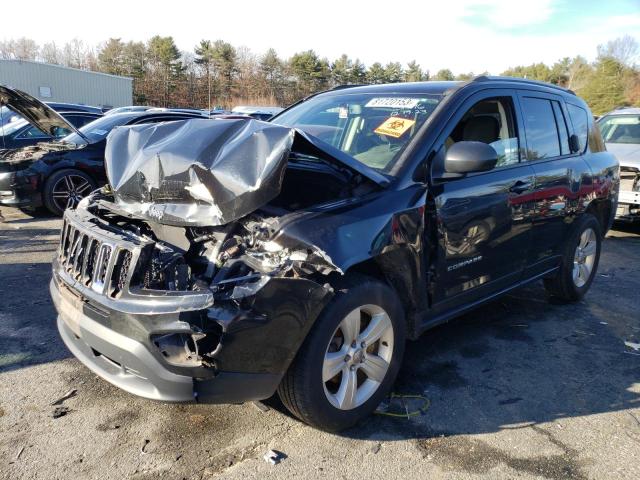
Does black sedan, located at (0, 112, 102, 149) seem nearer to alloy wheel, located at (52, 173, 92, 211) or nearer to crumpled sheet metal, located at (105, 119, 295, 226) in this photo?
alloy wheel, located at (52, 173, 92, 211)

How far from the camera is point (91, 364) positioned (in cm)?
266

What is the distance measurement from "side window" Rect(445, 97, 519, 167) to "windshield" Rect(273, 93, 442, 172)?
1.13 ft

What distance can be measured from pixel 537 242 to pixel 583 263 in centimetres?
131

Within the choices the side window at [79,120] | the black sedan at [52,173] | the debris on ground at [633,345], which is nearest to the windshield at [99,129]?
the black sedan at [52,173]

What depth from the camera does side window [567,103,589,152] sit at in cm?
489

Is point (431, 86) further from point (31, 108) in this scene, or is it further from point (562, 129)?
point (31, 108)

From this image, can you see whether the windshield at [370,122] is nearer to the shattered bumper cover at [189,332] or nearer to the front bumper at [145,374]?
the shattered bumper cover at [189,332]

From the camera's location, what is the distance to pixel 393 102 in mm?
3703

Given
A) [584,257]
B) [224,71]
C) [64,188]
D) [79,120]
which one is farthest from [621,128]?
[224,71]

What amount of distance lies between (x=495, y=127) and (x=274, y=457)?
2.84 metres

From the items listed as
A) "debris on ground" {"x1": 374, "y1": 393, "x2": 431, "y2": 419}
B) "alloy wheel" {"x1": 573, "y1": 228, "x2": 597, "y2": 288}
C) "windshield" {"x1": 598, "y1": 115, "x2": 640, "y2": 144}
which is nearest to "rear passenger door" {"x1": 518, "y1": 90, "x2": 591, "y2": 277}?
"alloy wheel" {"x1": 573, "y1": 228, "x2": 597, "y2": 288}

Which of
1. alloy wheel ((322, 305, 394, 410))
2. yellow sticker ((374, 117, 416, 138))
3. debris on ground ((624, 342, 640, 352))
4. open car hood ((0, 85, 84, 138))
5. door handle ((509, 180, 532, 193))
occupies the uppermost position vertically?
open car hood ((0, 85, 84, 138))

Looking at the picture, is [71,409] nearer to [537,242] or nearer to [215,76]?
[537,242]

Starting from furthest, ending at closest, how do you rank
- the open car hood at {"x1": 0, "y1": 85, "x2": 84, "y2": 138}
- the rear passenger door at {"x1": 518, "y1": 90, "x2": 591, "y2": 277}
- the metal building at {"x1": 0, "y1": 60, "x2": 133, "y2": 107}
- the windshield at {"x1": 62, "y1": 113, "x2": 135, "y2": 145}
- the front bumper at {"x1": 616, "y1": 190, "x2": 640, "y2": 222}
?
the metal building at {"x1": 0, "y1": 60, "x2": 133, "y2": 107}, the windshield at {"x1": 62, "y1": 113, "x2": 135, "y2": 145}, the front bumper at {"x1": 616, "y1": 190, "x2": 640, "y2": 222}, the open car hood at {"x1": 0, "y1": 85, "x2": 84, "y2": 138}, the rear passenger door at {"x1": 518, "y1": 90, "x2": 591, "y2": 277}
